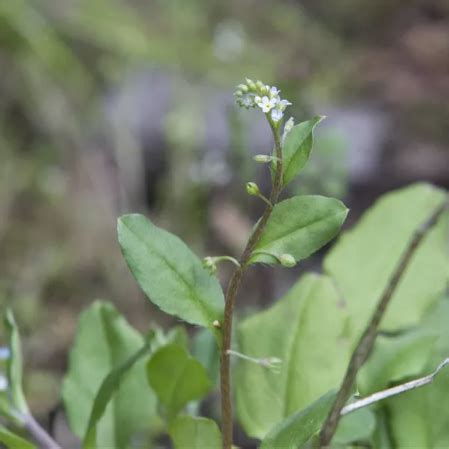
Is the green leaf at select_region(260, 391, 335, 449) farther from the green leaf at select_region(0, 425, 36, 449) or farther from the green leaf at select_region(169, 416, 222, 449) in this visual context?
the green leaf at select_region(0, 425, 36, 449)

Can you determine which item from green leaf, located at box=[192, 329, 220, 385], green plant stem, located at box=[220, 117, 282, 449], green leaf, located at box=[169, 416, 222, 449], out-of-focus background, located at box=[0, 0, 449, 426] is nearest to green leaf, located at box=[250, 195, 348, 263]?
green plant stem, located at box=[220, 117, 282, 449]

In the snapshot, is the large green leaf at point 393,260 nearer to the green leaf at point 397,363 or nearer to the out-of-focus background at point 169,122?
the green leaf at point 397,363

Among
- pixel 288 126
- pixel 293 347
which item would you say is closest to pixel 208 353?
pixel 293 347

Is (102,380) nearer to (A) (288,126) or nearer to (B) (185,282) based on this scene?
(B) (185,282)

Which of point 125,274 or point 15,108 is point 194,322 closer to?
point 125,274

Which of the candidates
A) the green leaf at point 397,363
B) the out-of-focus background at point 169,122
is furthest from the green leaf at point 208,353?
the out-of-focus background at point 169,122
